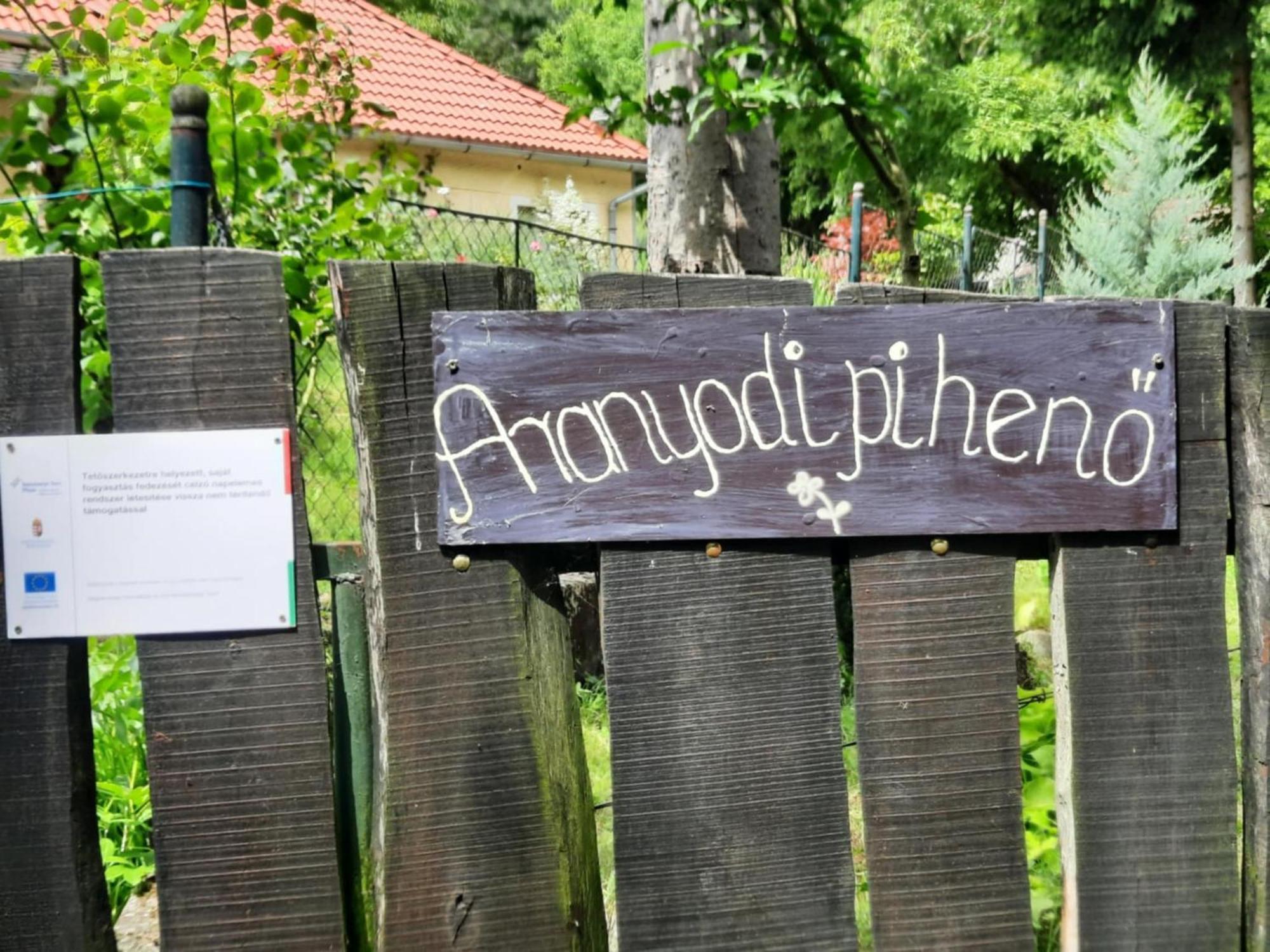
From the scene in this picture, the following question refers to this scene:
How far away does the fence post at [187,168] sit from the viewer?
2.09 meters

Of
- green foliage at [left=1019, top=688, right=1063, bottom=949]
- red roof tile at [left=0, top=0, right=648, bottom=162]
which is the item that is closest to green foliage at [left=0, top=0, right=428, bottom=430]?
green foliage at [left=1019, top=688, right=1063, bottom=949]

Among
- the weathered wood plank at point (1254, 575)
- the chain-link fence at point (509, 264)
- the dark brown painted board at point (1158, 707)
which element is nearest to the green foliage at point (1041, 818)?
the dark brown painted board at point (1158, 707)

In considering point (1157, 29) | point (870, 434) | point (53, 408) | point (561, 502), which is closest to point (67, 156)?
point (53, 408)

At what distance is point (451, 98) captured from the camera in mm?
17125

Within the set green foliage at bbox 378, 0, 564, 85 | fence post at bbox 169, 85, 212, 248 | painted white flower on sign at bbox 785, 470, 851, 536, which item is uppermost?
green foliage at bbox 378, 0, 564, 85

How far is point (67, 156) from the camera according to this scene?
116 inches

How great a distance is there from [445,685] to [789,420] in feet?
2.44

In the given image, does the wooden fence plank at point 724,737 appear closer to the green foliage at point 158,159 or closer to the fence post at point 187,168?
the fence post at point 187,168

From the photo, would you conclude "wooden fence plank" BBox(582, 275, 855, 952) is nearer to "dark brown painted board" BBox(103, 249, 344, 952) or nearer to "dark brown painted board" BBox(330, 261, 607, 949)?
"dark brown painted board" BBox(330, 261, 607, 949)

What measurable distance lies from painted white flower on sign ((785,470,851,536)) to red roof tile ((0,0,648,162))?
14303 mm

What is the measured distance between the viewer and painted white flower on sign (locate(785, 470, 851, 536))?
1990 millimetres

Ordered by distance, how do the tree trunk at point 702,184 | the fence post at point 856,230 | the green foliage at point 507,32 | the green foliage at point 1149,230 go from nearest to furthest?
the tree trunk at point 702,184 → the fence post at point 856,230 → the green foliage at point 1149,230 → the green foliage at point 507,32

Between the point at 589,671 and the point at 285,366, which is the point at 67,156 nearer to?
the point at 285,366

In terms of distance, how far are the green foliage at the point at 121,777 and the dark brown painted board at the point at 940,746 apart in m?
1.64
